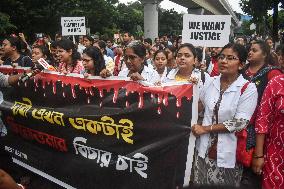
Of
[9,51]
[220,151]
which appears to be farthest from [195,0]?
[220,151]

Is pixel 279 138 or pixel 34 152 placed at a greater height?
pixel 279 138

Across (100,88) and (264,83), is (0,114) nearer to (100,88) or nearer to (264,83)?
(100,88)

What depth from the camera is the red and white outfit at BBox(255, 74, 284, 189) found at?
302 centimetres

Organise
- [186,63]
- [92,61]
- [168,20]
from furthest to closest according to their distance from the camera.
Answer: [168,20]
[92,61]
[186,63]

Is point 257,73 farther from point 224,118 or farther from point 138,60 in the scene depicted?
point 138,60

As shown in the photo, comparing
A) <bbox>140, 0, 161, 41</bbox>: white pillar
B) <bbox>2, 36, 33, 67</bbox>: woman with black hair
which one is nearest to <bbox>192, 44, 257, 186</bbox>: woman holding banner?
<bbox>2, 36, 33, 67</bbox>: woman with black hair

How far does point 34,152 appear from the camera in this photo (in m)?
4.38

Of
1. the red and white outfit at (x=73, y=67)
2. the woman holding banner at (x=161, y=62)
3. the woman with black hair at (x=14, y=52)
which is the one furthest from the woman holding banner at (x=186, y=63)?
A: the woman with black hair at (x=14, y=52)

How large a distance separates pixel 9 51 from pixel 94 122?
7.54 ft

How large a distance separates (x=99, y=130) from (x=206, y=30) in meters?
1.75

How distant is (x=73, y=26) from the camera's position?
984 cm

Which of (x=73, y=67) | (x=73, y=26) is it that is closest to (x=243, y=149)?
(x=73, y=67)

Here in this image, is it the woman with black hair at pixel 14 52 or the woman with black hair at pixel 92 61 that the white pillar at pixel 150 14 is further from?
the woman with black hair at pixel 92 61

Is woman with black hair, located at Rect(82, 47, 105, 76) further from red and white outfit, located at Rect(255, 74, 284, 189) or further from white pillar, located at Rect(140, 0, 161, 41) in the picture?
white pillar, located at Rect(140, 0, 161, 41)
